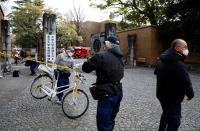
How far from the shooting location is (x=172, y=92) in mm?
5289

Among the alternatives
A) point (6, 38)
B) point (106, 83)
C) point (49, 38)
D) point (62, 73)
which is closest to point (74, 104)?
point (62, 73)

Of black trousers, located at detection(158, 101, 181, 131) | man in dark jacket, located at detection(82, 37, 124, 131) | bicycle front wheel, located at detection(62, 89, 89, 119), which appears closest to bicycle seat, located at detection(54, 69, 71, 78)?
bicycle front wheel, located at detection(62, 89, 89, 119)

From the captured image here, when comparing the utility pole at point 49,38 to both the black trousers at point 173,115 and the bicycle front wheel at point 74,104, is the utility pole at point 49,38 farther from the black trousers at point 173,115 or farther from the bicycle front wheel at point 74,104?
the black trousers at point 173,115

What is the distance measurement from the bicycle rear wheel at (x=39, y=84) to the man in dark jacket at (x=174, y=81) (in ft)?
16.3

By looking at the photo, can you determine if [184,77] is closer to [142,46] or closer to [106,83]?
[106,83]

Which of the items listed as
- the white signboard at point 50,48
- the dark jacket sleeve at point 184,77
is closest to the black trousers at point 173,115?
the dark jacket sleeve at point 184,77

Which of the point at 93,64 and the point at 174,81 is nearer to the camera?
the point at 93,64

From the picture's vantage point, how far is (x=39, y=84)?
9.80 meters

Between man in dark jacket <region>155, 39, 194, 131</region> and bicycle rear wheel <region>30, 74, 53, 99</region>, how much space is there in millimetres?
4981

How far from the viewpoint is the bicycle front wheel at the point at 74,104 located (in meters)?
7.72

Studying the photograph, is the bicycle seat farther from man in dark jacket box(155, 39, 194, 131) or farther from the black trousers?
the black trousers

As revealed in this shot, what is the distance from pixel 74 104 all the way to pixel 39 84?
2.37 m

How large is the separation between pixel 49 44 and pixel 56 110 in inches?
373

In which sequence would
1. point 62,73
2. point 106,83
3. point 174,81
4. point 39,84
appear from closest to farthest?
point 106,83 < point 174,81 < point 62,73 < point 39,84
